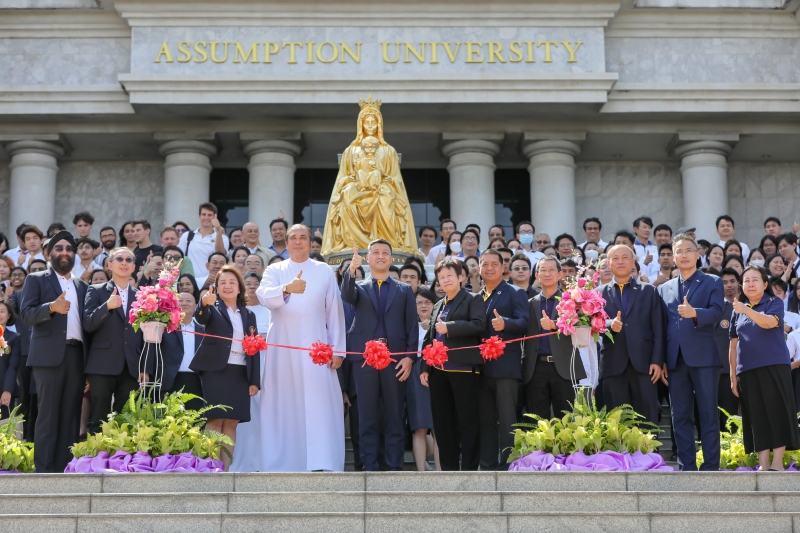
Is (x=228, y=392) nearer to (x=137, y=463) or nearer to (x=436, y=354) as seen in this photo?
(x=137, y=463)

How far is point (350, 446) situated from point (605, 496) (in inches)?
158

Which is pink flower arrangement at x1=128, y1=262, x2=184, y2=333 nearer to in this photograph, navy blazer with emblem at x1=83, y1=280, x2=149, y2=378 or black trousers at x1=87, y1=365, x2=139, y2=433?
navy blazer with emblem at x1=83, y1=280, x2=149, y2=378

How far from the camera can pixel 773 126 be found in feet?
70.4

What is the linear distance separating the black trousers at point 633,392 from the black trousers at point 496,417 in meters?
0.80

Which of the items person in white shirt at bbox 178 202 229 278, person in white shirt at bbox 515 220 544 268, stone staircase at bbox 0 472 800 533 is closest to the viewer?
stone staircase at bbox 0 472 800 533

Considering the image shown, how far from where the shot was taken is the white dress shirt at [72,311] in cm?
900

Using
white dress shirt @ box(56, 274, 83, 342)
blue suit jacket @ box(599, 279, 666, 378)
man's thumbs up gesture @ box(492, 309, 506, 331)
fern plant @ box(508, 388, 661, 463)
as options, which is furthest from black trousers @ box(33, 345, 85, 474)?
blue suit jacket @ box(599, 279, 666, 378)

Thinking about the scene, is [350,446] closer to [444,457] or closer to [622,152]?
[444,457]

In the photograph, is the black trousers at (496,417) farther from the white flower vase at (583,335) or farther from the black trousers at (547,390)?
the white flower vase at (583,335)

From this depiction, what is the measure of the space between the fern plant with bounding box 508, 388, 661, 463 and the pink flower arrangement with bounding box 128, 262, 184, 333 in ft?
9.44

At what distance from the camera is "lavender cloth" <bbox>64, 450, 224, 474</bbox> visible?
7992 mm

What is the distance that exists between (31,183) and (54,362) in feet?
44.5

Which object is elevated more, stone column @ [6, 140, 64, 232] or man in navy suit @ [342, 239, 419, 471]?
stone column @ [6, 140, 64, 232]

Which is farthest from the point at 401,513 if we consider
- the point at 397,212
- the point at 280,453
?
the point at 397,212
